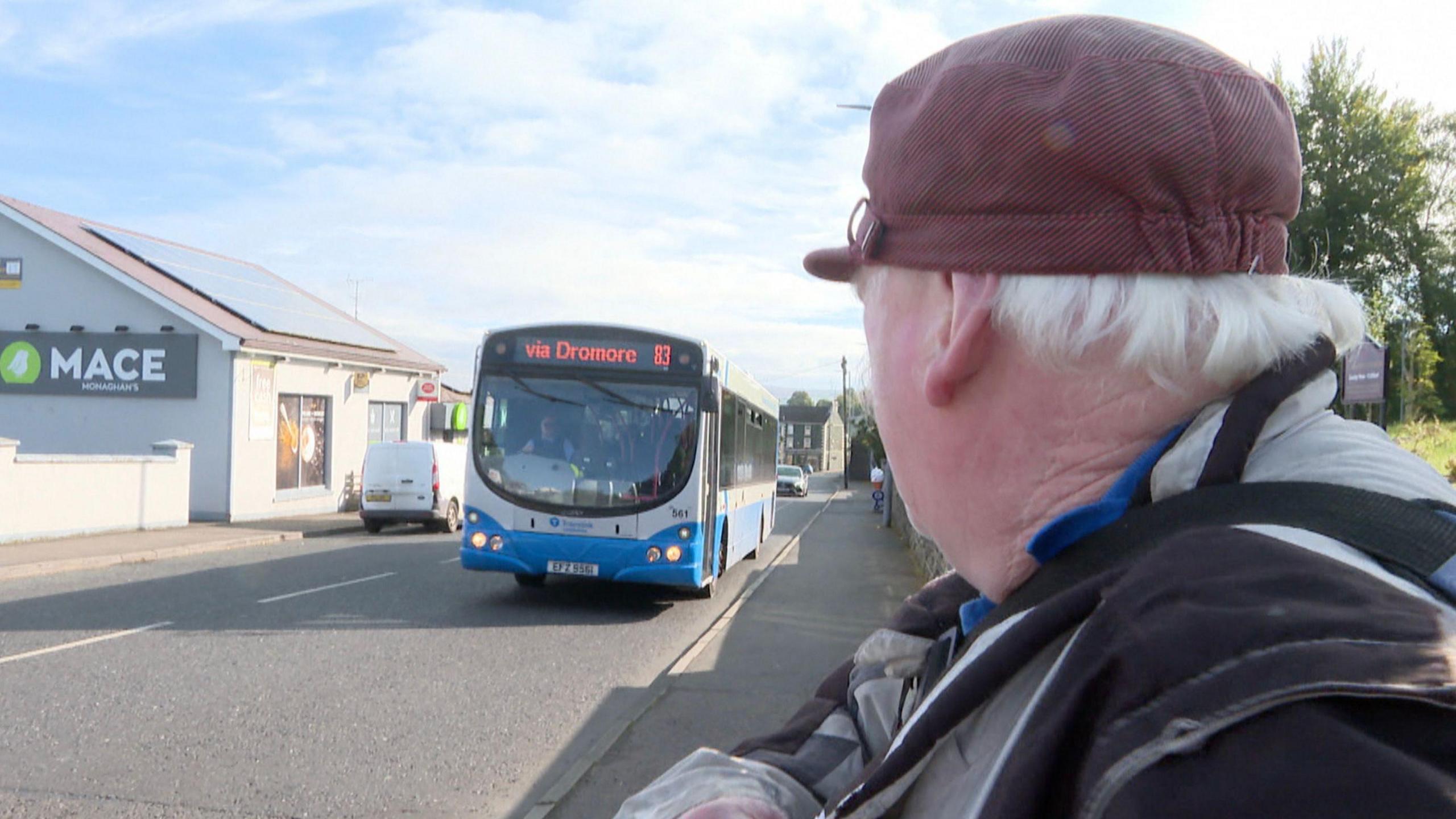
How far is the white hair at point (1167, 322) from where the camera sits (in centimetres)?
98

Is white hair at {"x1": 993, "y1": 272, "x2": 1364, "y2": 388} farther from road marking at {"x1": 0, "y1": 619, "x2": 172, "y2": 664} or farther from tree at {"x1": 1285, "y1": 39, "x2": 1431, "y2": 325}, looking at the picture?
tree at {"x1": 1285, "y1": 39, "x2": 1431, "y2": 325}

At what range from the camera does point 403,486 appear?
73.4ft

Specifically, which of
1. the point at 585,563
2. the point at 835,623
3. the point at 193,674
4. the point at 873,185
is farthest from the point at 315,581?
the point at 873,185

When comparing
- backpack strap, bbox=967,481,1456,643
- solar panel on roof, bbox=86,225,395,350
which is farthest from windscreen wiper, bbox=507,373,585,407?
solar panel on roof, bbox=86,225,395,350

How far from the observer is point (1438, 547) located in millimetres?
766

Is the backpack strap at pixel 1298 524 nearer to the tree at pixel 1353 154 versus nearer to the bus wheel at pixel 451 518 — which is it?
the bus wheel at pixel 451 518

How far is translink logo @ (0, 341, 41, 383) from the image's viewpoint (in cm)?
2397

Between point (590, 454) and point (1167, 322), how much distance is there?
35.2ft

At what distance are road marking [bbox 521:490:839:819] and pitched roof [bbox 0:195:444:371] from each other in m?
15.9

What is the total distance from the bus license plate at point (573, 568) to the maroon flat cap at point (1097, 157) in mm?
10554

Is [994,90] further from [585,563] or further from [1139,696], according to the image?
[585,563]

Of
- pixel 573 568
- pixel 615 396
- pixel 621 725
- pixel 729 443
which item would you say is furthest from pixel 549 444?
pixel 621 725

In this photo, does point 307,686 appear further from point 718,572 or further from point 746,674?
point 718,572

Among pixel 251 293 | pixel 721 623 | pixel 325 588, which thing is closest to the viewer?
pixel 721 623
